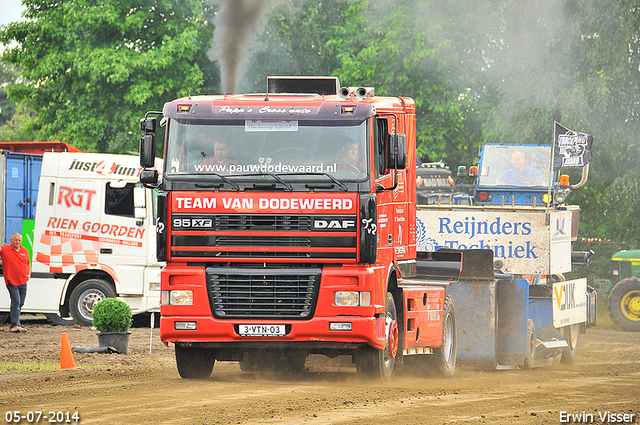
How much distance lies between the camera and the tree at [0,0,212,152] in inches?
1316

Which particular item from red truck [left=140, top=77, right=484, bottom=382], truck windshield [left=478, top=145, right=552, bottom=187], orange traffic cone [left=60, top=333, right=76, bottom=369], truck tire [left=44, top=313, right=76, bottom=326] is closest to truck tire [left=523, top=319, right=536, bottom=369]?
red truck [left=140, top=77, right=484, bottom=382]

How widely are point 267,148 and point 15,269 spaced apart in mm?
10075

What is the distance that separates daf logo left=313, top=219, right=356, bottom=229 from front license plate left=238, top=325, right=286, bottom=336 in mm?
1157

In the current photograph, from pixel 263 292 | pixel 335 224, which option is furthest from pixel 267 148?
pixel 263 292

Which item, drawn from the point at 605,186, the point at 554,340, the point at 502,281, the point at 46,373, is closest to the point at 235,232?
the point at 46,373

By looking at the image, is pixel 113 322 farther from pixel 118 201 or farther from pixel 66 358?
pixel 118 201

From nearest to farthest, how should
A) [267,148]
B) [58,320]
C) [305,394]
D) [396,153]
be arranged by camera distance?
[305,394]
[267,148]
[396,153]
[58,320]

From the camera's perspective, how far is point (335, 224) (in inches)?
421

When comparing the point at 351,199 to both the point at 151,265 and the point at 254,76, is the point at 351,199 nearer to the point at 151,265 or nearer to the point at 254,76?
the point at 151,265

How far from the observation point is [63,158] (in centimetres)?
2072

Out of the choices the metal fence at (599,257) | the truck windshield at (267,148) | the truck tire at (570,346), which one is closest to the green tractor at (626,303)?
the metal fence at (599,257)

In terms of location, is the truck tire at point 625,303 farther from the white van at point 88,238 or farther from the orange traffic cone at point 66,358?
the orange traffic cone at point 66,358

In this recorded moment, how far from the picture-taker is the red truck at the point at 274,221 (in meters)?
10.7

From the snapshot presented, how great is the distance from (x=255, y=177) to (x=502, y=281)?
5.47m
